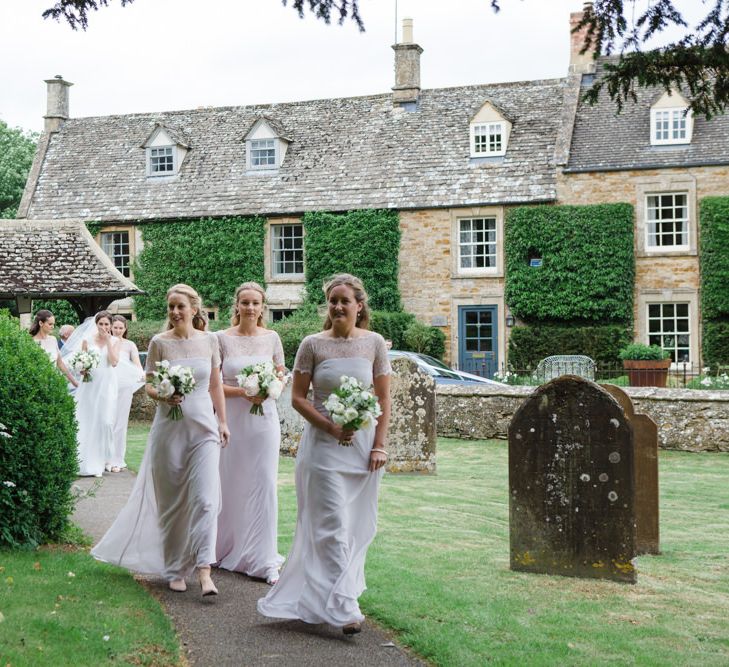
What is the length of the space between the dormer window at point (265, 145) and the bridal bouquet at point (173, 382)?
28134 mm

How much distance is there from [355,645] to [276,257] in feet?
94.0

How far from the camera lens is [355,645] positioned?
5.62m

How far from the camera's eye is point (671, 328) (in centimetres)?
3034

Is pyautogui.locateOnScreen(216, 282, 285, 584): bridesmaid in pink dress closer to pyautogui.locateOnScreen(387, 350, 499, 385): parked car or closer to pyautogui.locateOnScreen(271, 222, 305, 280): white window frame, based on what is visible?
pyautogui.locateOnScreen(387, 350, 499, 385): parked car

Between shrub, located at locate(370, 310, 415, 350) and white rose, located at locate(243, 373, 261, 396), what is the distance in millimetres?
22528

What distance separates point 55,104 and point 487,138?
1691 cm

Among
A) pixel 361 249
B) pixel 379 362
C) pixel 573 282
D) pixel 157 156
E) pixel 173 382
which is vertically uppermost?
pixel 157 156

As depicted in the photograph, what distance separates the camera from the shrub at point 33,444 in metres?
7.53

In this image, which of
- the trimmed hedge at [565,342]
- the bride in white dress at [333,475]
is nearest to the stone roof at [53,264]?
the trimmed hedge at [565,342]

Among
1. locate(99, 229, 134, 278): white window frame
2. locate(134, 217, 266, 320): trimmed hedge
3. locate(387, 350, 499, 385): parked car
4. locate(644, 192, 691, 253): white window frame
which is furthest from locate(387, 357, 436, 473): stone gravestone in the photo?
locate(99, 229, 134, 278): white window frame

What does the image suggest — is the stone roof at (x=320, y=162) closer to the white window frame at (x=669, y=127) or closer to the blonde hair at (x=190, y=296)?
the white window frame at (x=669, y=127)

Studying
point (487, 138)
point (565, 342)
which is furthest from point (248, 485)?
point (487, 138)

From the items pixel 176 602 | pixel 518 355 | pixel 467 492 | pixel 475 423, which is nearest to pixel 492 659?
pixel 176 602

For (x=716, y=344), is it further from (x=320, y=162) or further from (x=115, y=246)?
(x=115, y=246)
